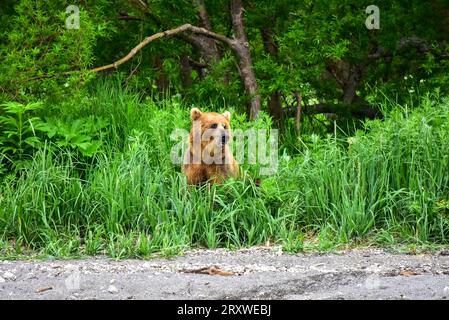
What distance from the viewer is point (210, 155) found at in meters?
8.79

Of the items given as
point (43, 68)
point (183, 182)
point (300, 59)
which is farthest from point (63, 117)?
point (300, 59)

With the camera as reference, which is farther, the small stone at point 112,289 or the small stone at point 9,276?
the small stone at point 9,276

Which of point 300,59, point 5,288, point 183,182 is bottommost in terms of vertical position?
point 5,288

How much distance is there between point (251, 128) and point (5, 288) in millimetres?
3759

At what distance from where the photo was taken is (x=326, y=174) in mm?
8469

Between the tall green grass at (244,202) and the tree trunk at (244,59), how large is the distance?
199 centimetres

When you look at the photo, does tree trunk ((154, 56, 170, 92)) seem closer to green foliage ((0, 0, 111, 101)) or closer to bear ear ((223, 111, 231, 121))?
green foliage ((0, 0, 111, 101))

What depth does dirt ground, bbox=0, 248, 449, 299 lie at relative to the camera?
6.13 meters

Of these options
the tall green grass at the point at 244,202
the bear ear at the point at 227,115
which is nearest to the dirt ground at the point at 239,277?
the tall green grass at the point at 244,202

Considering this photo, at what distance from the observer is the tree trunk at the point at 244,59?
1090cm

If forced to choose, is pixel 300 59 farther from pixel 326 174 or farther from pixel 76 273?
pixel 76 273

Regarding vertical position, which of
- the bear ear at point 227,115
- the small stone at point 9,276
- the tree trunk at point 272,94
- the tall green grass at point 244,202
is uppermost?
the tree trunk at point 272,94

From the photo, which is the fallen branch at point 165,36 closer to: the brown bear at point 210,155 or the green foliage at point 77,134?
the green foliage at point 77,134

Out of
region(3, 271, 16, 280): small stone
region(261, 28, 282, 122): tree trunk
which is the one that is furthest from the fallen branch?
region(3, 271, 16, 280): small stone
